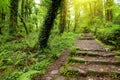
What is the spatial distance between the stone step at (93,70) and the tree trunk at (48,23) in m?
2.68

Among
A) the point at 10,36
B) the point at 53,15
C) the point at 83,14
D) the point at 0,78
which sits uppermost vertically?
the point at 83,14

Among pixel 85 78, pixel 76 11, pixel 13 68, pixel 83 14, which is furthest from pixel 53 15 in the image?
pixel 83 14

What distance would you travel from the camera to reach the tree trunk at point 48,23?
773 cm

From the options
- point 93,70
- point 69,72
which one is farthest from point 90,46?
point 69,72

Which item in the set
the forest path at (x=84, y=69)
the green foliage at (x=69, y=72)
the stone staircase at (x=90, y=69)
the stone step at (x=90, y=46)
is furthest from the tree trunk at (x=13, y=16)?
the green foliage at (x=69, y=72)

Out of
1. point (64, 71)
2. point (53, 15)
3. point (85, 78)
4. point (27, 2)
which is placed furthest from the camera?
point (27, 2)

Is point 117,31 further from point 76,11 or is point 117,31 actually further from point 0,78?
point 76,11

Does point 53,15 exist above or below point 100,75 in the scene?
above

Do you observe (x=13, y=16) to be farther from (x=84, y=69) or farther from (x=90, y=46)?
(x=84, y=69)

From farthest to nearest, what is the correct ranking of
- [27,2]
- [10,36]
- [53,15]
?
[27,2]
[10,36]
[53,15]

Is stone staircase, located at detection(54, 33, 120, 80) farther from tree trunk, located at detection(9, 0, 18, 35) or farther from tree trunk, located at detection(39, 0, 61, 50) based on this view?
tree trunk, located at detection(9, 0, 18, 35)

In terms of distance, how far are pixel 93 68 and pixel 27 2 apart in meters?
24.1

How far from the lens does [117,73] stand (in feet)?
17.5

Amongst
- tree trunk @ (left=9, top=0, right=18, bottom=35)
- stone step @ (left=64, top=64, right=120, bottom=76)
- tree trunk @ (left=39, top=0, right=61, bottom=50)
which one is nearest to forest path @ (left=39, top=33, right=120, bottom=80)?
stone step @ (left=64, top=64, right=120, bottom=76)
